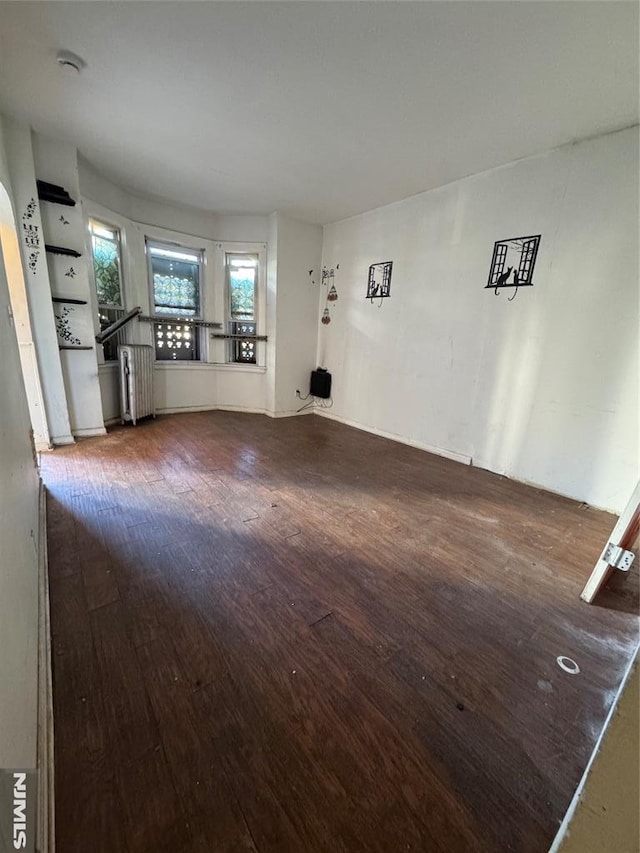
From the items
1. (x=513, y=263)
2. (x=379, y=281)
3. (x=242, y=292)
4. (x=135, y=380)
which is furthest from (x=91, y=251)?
(x=513, y=263)

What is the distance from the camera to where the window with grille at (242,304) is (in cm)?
496

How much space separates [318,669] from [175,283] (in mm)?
4976

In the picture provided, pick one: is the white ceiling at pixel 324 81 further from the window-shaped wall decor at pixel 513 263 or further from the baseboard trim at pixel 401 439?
the baseboard trim at pixel 401 439

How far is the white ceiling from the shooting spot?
1.65 metres

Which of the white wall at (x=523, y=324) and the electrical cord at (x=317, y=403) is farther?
the electrical cord at (x=317, y=403)

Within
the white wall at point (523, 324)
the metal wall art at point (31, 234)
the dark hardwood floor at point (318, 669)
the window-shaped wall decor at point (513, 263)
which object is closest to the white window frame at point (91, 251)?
the metal wall art at point (31, 234)

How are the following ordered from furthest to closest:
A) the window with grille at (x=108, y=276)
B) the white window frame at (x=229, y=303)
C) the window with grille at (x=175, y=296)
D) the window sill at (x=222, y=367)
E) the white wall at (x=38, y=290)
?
the window sill at (x=222, y=367), the white window frame at (x=229, y=303), the window with grille at (x=175, y=296), the window with grille at (x=108, y=276), the white wall at (x=38, y=290)

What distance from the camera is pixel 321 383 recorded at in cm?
519

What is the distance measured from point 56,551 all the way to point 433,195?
452 cm

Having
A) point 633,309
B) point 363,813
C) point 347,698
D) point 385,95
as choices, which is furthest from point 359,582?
point 385,95

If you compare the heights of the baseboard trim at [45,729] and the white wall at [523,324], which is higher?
the white wall at [523,324]

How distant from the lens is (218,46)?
1.85 metres

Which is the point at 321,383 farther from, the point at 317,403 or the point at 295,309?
the point at 295,309

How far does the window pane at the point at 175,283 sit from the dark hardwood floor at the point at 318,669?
3006 millimetres
